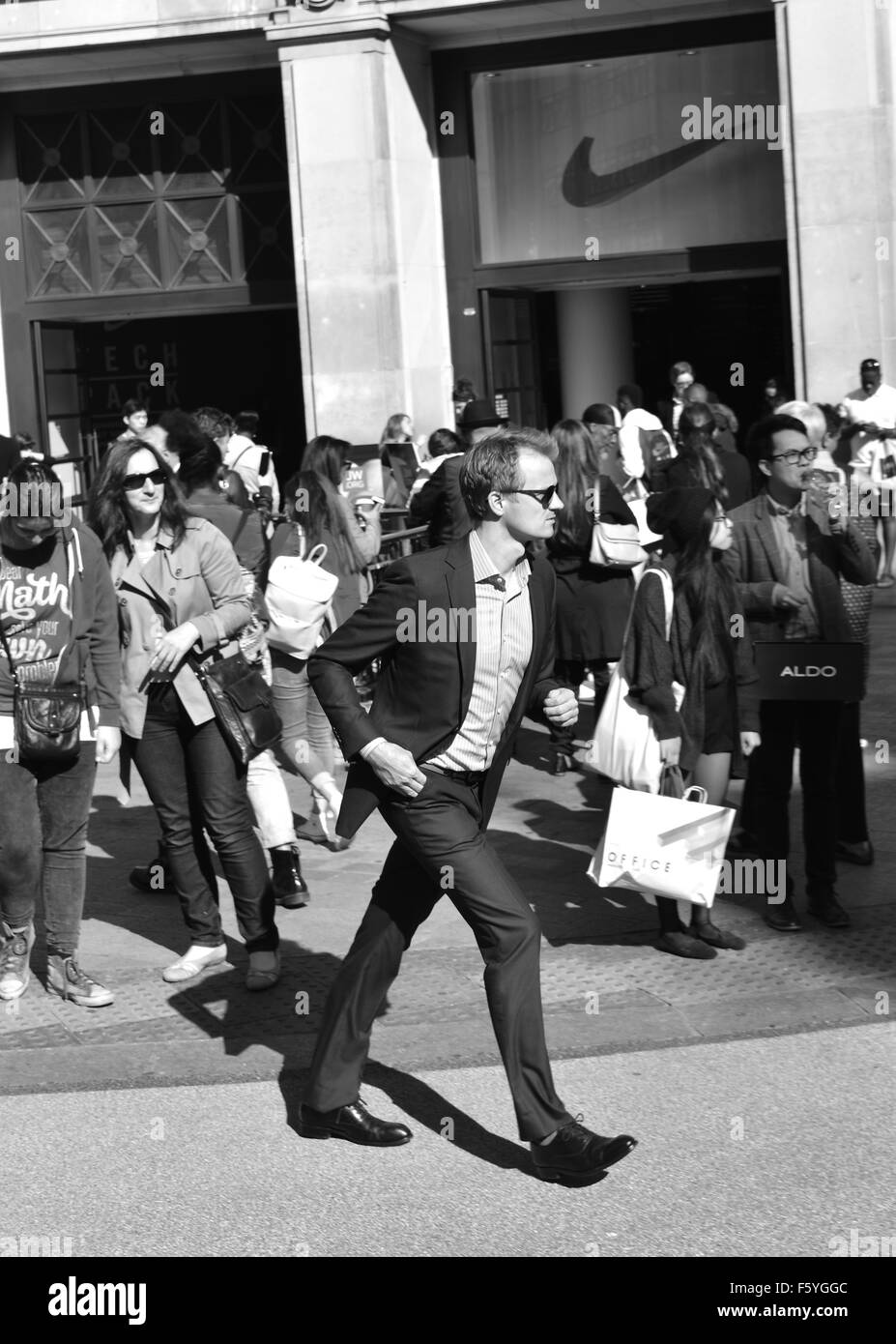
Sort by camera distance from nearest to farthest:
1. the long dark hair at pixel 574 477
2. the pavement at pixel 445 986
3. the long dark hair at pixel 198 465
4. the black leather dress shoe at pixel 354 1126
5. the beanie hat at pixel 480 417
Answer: the black leather dress shoe at pixel 354 1126 → the pavement at pixel 445 986 → the long dark hair at pixel 198 465 → the long dark hair at pixel 574 477 → the beanie hat at pixel 480 417

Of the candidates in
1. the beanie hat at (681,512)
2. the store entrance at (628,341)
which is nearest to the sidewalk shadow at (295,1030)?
the beanie hat at (681,512)

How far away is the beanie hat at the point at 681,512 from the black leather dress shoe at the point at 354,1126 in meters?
2.58

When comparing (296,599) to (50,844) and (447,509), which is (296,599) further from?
(50,844)

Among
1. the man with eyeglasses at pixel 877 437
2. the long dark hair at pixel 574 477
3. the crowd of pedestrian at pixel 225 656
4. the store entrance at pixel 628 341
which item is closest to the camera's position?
Result: the crowd of pedestrian at pixel 225 656

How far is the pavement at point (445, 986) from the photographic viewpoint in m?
5.90

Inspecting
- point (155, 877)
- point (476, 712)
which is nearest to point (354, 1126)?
point (476, 712)

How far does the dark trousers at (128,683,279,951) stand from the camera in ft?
21.4

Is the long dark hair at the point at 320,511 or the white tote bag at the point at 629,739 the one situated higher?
the long dark hair at the point at 320,511

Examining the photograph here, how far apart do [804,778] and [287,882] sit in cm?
216

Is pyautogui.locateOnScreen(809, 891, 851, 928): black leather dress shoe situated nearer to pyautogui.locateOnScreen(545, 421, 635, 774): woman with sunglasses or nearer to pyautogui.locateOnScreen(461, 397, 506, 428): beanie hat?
pyautogui.locateOnScreen(545, 421, 635, 774): woman with sunglasses

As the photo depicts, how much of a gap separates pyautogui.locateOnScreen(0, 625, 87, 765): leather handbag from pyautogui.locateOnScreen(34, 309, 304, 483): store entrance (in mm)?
13475

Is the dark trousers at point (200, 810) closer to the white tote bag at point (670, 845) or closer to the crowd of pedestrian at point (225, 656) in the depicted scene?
the crowd of pedestrian at point (225, 656)

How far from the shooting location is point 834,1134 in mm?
4988

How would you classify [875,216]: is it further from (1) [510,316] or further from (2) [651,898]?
(2) [651,898]
